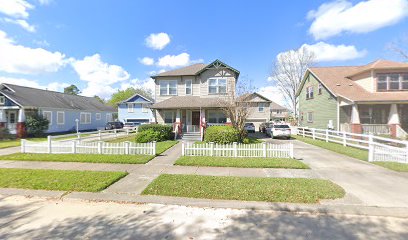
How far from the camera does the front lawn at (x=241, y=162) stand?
27.6 feet

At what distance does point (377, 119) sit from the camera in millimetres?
19156

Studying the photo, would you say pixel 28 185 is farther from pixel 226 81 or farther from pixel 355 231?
pixel 226 81

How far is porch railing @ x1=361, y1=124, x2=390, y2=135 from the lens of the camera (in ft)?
55.6

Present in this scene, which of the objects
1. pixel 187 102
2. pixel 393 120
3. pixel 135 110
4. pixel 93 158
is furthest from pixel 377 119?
pixel 135 110

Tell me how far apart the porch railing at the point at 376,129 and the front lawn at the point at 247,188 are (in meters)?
14.4

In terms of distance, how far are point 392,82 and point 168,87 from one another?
21.0 metres

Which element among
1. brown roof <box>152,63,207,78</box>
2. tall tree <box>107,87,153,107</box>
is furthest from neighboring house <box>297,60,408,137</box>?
tall tree <box>107,87,153,107</box>

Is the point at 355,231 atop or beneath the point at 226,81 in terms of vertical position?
beneath

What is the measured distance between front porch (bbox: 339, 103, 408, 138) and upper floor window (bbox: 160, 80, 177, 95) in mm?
16392

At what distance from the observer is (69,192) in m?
5.70

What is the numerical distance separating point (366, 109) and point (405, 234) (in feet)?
64.3

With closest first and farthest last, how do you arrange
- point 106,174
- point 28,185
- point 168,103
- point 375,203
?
point 375,203 < point 28,185 < point 106,174 < point 168,103

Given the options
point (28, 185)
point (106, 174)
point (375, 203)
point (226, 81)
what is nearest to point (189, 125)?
point (226, 81)

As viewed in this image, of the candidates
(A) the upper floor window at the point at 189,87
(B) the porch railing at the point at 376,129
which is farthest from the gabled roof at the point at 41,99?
(B) the porch railing at the point at 376,129
